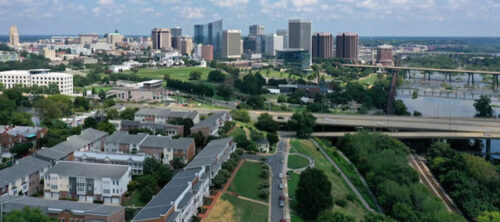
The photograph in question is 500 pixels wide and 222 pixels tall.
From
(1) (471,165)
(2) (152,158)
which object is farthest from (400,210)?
(2) (152,158)

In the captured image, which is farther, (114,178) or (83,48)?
(83,48)

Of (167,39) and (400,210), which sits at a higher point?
(167,39)

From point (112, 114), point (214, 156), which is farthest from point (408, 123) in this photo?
point (112, 114)

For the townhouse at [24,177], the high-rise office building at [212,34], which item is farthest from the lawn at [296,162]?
the high-rise office building at [212,34]

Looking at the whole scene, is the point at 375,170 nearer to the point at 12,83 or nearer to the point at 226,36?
the point at 12,83

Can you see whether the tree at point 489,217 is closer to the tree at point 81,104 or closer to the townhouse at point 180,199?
the townhouse at point 180,199

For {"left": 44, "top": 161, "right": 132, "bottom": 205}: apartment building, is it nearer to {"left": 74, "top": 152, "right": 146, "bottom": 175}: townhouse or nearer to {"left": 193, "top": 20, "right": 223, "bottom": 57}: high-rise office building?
{"left": 74, "top": 152, "right": 146, "bottom": 175}: townhouse

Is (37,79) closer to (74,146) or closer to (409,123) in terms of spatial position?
(74,146)

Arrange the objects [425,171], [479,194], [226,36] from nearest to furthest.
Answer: [479,194]
[425,171]
[226,36]
